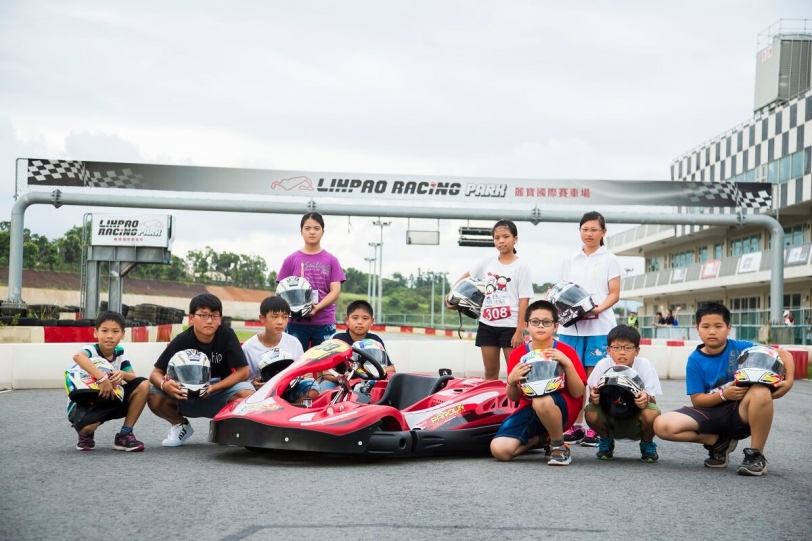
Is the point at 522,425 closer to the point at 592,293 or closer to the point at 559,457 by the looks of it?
the point at 559,457

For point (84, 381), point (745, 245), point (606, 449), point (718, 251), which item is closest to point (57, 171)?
point (84, 381)

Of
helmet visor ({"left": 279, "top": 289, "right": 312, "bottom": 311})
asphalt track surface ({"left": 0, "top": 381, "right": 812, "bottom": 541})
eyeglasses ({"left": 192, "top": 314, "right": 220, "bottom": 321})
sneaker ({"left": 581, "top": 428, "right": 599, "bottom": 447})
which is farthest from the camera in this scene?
helmet visor ({"left": 279, "top": 289, "right": 312, "bottom": 311})

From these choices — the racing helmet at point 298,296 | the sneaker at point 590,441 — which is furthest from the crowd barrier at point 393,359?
the sneaker at point 590,441

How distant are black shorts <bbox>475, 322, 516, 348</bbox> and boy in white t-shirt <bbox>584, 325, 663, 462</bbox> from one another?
3.55 ft

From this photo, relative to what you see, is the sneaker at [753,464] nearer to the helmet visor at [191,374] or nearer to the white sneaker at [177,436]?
the helmet visor at [191,374]

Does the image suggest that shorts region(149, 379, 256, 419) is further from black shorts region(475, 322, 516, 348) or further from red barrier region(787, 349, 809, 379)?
red barrier region(787, 349, 809, 379)

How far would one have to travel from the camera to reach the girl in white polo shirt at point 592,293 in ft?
20.9

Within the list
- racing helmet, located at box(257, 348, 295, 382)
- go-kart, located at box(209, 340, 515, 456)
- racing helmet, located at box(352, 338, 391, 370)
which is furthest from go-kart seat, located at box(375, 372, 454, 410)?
racing helmet, located at box(257, 348, 295, 382)

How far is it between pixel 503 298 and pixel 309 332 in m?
1.54

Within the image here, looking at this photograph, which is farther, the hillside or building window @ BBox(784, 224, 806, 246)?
the hillside

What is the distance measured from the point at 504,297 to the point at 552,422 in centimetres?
150

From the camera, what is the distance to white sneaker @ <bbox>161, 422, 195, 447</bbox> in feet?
19.8

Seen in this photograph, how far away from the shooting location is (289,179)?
20.0m

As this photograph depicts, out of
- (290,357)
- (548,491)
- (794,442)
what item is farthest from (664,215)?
(548,491)
